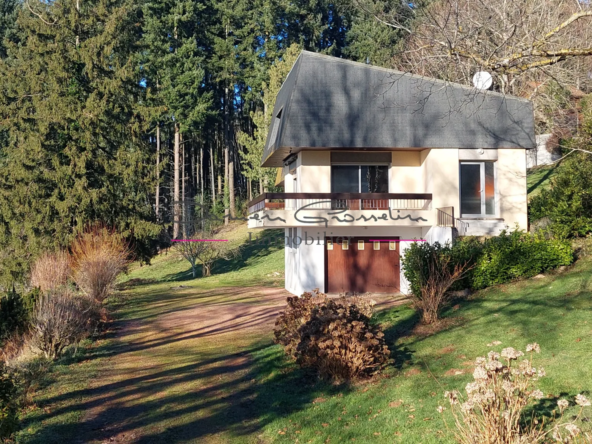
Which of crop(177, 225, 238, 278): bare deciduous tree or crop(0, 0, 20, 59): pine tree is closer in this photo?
crop(177, 225, 238, 278): bare deciduous tree

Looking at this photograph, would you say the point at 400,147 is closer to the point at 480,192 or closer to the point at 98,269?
the point at 480,192

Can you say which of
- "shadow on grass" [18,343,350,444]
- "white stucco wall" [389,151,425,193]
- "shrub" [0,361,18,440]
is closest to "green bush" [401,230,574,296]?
"white stucco wall" [389,151,425,193]

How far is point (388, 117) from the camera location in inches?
810

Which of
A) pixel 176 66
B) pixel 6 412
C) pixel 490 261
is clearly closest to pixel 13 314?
pixel 6 412

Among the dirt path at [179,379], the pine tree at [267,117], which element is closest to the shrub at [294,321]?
the dirt path at [179,379]

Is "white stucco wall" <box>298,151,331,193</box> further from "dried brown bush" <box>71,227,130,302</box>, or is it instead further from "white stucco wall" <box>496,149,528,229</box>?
"dried brown bush" <box>71,227,130,302</box>

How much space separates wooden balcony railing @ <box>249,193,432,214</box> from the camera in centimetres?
1995

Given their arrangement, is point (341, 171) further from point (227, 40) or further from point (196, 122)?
point (227, 40)

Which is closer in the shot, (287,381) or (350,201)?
(287,381)

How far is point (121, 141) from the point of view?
32.2m

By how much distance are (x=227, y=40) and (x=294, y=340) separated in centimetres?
4326

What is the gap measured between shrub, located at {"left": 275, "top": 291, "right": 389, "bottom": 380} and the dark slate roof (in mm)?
9290

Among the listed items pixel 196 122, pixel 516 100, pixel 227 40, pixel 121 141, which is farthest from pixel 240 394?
pixel 227 40

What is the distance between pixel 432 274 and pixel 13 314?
35.5ft
